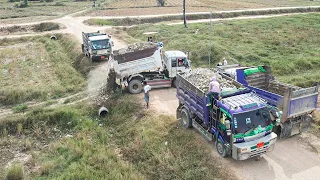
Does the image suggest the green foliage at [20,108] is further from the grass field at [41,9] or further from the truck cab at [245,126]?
the grass field at [41,9]

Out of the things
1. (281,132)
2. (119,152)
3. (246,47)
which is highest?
(246,47)

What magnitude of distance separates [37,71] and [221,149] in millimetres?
18667

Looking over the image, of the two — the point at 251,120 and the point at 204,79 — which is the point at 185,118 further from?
the point at 251,120

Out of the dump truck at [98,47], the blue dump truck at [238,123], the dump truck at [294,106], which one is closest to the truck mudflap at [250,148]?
the blue dump truck at [238,123]

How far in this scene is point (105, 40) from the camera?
25250 mm

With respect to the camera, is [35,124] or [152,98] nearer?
[35,124]

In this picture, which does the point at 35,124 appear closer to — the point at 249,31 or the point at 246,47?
the point at 246,47

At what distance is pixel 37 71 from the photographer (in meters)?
25.0

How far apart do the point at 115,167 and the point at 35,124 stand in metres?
6.57

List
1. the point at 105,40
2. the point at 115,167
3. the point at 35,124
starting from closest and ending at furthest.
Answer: the point at 115,167
the point at 35,124
the point at 105,40

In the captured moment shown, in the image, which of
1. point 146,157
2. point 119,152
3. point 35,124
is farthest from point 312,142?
point 35,124

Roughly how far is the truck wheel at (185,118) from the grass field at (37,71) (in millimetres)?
9307

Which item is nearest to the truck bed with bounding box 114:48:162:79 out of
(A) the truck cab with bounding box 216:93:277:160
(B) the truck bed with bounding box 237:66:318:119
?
(B) the truck bed with bounding box 237:66:318:119

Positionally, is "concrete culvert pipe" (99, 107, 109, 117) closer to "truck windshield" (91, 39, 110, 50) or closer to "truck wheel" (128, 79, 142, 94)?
"truck wheel" (128, 79, 142, 94)
